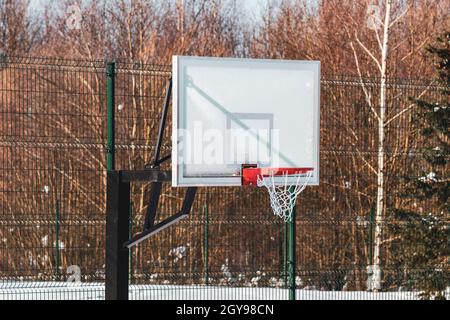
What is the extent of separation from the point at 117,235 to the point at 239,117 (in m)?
1.77

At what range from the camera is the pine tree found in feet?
44.8

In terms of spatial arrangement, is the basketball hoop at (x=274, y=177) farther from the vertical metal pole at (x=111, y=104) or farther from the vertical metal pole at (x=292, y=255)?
the vertical metal pole at (x=111, y=104)

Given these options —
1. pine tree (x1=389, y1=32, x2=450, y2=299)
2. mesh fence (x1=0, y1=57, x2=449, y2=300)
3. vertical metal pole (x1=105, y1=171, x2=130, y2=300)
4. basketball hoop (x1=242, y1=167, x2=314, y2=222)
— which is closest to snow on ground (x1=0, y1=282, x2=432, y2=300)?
mesh fence (x1=0, y1=57, x2=449, y2=300)

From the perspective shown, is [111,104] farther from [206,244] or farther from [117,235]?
[206,244]

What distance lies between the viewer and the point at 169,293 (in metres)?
12.7

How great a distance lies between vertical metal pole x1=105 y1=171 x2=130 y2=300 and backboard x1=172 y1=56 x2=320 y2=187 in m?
0.76

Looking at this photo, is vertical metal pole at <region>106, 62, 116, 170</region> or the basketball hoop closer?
the basketball hoop

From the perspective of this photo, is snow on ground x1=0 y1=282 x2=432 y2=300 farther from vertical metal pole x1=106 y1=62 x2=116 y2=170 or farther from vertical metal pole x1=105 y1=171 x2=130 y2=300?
vertical metal pole x1=106 y1=62 x2=116 y2=170

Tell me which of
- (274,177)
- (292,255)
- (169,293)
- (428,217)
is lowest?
(169,293)

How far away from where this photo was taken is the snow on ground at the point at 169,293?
475 inches

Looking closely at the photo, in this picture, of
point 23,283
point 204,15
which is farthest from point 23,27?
point 23,283

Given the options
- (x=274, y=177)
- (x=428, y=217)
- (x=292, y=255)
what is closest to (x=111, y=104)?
(x=274, y=177)

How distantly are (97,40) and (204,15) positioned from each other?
5159 mm

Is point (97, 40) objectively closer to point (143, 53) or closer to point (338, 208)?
point (143, 53)
